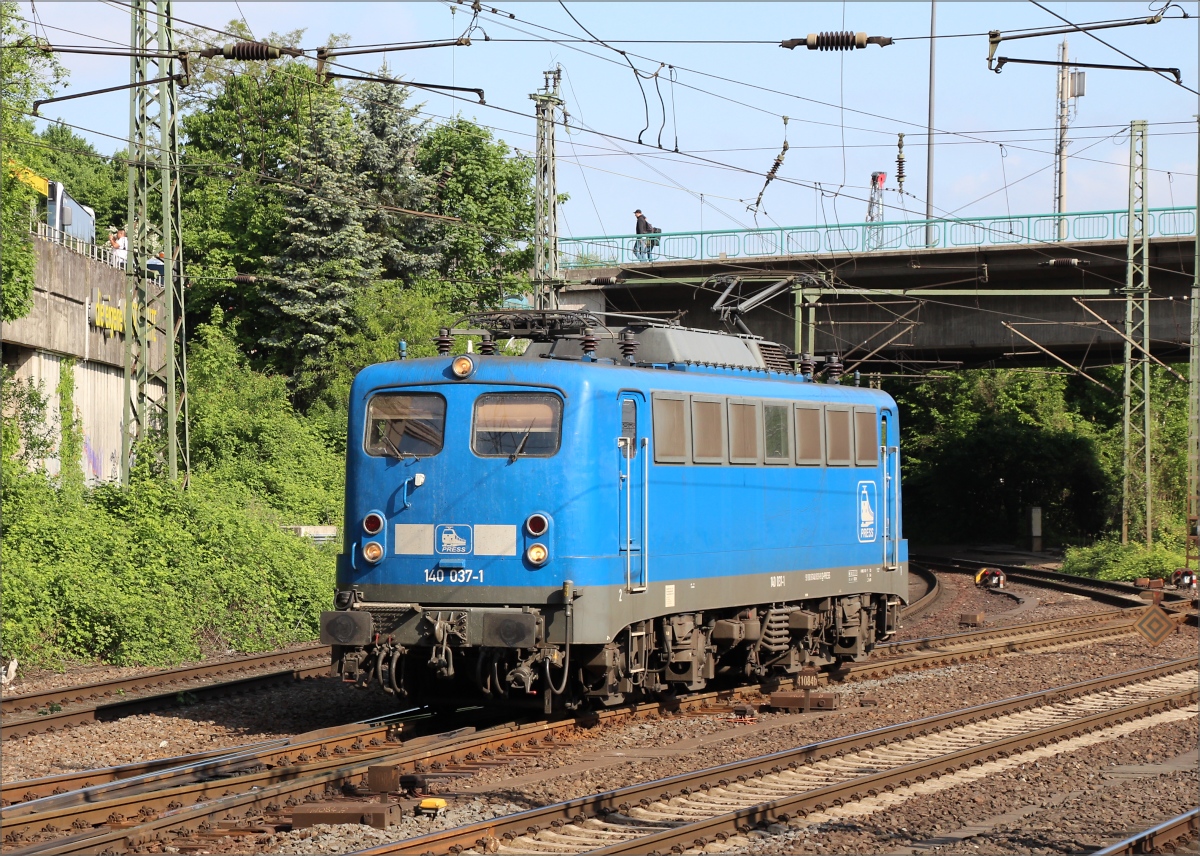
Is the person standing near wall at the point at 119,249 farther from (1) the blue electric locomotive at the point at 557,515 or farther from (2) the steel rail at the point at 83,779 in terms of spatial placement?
(2) the steel rail at the point at 83,779

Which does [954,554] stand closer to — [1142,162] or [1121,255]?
[1121,255]

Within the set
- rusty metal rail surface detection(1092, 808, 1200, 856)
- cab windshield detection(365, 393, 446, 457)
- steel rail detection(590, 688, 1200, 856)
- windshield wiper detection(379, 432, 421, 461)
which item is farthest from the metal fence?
rusty metal rail surface detection(1092, 808, 1200, 856)

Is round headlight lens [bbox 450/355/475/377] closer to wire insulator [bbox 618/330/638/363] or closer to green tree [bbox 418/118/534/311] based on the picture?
wire insulator [bbox 618/330/638/363]

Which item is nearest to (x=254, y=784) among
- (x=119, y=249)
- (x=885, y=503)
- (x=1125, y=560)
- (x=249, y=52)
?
(x=249, y=52)

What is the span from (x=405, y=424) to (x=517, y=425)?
1.11 m

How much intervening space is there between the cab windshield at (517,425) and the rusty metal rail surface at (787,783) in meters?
3.36

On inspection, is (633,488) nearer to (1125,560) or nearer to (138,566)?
(138,566)

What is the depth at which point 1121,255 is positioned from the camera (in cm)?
3531

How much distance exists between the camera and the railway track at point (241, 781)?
909 cm

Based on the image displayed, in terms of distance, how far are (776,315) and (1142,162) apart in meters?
9.96

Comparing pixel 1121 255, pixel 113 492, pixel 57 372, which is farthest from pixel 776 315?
pixel 113 492

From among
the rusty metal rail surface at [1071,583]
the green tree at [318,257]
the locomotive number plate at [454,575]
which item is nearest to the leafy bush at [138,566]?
the locomotive number plate at [454,575]

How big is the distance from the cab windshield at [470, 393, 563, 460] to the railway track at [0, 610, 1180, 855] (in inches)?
96.4

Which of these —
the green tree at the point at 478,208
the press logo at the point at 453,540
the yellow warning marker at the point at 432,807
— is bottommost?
the yellow warning marker at the point at 432,807
